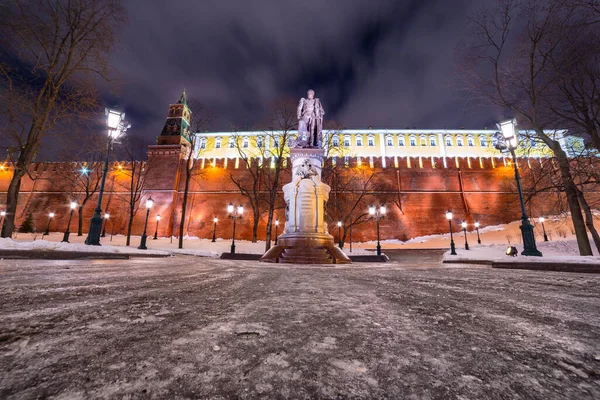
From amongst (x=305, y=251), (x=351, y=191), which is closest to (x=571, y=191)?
(x=305, y=251)

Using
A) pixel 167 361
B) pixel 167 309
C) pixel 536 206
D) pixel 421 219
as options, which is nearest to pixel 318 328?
pixel 167 361

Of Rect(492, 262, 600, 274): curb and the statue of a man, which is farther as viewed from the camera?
the statue of a man

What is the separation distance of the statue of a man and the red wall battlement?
65.3 feet

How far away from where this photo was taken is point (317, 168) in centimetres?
1170

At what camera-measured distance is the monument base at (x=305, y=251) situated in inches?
401

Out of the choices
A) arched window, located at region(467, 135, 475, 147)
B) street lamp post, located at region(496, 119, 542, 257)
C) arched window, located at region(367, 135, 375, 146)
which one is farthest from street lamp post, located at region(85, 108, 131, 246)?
arched window, located at region(467, 135, 475, 147)

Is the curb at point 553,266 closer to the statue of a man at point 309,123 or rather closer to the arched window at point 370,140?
the statue of a man at point 309,123

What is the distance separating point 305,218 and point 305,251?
4.68 ft

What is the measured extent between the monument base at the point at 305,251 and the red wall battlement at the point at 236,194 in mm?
20476

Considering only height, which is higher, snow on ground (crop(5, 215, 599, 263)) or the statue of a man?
the statue of a man

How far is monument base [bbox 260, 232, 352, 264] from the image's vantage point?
10.2 meters

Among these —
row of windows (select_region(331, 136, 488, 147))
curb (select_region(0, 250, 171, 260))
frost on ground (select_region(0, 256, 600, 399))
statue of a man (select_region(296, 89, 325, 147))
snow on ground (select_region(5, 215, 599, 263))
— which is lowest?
frost on ground (select_region(0, 256, 600, 399))

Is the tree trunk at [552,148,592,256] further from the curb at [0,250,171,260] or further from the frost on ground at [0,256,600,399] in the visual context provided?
the curb at [0,250,171,260]

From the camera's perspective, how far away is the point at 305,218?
11.2m
